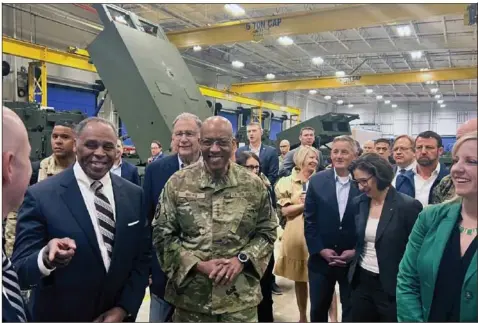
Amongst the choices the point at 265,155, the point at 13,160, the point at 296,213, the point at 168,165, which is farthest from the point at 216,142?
the point at 265,155

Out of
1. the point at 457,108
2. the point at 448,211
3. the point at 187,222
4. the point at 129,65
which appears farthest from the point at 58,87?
the point at 457,108

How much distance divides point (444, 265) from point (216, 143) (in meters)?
0.96

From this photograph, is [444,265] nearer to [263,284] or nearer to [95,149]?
[95,149]

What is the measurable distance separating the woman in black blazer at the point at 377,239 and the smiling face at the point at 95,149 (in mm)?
1315

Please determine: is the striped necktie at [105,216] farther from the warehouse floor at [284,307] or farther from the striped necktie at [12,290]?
the warehouse floor at [284,307]

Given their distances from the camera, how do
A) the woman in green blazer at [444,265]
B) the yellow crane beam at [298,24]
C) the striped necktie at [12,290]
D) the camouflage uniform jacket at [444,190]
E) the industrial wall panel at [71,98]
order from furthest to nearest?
1. the industrial wall panel at [71,98]
2. the yellow crane beam at [298,24]
3. the camouflage uniform jacket at [444,190]
4. the woman in green blazer at [444,265]
5. the striped necktie at [12,290]

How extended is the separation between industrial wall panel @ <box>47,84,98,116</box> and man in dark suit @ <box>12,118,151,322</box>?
7.66 meters

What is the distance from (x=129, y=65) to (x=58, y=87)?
6.98m

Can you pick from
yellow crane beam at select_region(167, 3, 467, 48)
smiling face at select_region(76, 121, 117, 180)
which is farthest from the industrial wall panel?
smiling face at select_region(76, 121, 117, 180)

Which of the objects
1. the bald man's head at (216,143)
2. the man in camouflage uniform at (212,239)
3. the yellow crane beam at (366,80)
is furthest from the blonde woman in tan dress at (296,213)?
the yellow crane beam at (366,80)

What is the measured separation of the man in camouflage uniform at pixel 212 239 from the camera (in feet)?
5.52

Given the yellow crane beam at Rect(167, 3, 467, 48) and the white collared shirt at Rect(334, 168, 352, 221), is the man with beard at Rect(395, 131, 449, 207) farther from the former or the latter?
the yellow crane beam at Rect(167, 3, 467, 48)

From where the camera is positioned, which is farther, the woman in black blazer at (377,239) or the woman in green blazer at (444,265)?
the woman in black blazer at (377,239)

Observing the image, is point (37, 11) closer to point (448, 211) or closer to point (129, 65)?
point (129, 65)
